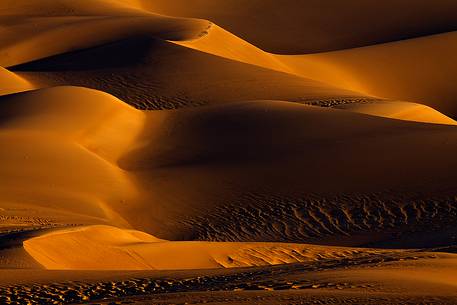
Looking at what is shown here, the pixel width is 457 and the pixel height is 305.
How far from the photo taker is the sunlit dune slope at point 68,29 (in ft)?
111

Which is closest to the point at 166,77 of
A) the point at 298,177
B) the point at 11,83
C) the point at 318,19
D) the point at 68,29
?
the point at 11,83

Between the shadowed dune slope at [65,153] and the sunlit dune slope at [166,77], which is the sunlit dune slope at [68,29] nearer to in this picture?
the sunlit dune slope at [166,77]

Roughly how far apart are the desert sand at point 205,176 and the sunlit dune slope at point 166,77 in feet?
0.25

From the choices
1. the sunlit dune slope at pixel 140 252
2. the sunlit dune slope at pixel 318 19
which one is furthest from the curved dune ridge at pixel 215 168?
the sunlit dune slope at pixel 318 19

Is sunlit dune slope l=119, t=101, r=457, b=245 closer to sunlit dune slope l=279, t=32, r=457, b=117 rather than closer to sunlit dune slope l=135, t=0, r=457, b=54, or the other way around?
sunlit dune slope l=279, t=32, r=457, b=117

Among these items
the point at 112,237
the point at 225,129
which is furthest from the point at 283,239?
the point at 225,129

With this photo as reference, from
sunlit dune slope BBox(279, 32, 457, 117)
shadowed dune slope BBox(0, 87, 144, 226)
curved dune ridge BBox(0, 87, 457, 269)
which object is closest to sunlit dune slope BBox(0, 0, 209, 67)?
sunlit dune slope BBox(279, 32, 457, 117)

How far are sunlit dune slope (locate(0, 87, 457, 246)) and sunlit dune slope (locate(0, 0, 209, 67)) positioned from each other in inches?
463

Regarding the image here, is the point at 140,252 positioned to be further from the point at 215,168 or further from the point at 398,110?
the point at 398,110

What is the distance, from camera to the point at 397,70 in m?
39.2

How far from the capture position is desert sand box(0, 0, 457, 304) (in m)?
9.27

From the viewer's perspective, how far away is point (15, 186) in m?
16.8

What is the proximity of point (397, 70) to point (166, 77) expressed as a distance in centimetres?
1324

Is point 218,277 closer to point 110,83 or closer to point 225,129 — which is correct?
point 225,129
